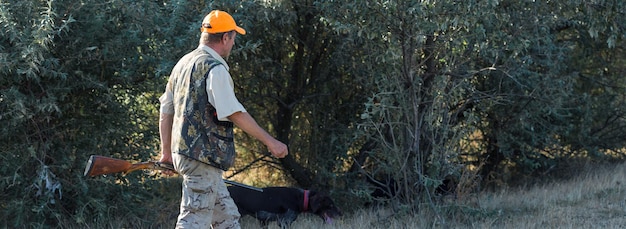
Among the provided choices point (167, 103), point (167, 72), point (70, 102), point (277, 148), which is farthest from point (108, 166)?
point (70, 102)

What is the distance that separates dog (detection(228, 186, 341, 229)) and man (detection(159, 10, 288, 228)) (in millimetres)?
3014

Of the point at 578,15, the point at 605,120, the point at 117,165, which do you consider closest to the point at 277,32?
the point at 578,15

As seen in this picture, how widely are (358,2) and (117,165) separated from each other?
2.63 meters

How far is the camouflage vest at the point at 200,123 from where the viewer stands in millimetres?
4539

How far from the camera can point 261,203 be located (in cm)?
786

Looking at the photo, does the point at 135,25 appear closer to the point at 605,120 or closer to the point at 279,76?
the point at 279,76

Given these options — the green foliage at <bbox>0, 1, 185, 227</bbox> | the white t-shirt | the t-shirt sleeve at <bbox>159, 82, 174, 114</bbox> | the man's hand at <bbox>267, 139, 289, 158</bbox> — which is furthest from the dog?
the white t-shirt

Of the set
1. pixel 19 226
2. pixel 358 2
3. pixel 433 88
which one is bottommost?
pixel 19 226

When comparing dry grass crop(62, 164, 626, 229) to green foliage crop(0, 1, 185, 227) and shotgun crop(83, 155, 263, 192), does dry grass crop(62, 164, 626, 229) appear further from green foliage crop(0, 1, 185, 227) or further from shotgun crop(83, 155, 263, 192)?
shotgun crop(83, 155, 263, 192)

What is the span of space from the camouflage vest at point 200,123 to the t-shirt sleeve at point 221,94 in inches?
2.7

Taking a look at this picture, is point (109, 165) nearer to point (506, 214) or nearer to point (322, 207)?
point (322, 207)

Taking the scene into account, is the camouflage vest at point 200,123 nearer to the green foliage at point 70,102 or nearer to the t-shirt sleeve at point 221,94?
the t-shirt sleeve at point 221,94

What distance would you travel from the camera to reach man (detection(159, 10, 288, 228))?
14.7 feet

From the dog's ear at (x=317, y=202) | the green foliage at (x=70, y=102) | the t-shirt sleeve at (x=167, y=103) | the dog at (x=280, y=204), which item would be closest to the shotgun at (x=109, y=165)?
the t-shirt sleeve at (x=167, y=103)
